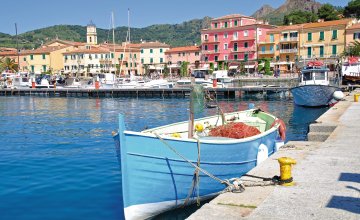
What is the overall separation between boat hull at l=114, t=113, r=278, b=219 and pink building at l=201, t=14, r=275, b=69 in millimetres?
67830

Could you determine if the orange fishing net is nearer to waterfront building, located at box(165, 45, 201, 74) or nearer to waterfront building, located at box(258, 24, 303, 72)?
waterfront building, located at box(258, 24, 303, 72)

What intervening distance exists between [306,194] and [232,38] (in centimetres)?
7677

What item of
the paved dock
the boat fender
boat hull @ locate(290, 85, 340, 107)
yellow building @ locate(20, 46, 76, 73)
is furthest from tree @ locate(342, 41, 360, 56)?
yellow building @ locate(20, 46, 76, 73)

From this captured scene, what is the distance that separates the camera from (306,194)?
6.81 metres

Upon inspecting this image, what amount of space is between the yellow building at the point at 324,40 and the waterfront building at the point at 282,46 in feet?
4.12

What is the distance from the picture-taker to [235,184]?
23.5 feet

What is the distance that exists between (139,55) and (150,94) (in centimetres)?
4806

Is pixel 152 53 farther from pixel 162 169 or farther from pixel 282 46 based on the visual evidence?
pixel 162 169

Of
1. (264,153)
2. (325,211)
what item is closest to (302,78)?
(264,153)

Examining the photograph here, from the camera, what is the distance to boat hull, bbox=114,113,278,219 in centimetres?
878

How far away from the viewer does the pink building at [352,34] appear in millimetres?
65375

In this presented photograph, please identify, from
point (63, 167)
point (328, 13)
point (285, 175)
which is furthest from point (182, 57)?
point (285, 175)

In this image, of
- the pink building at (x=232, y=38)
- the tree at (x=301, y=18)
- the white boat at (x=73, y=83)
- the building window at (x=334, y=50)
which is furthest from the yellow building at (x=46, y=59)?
the building window at (x=334, y=50)

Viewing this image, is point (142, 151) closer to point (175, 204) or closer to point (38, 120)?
point (175, 204)
